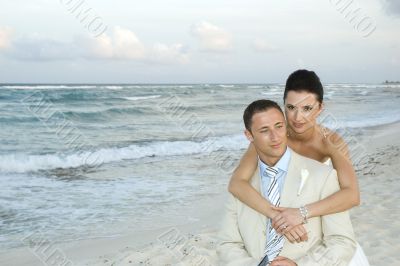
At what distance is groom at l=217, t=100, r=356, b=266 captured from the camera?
2850 millimetres

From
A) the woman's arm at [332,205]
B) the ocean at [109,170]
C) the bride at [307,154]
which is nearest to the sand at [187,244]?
the ocean at [109,170]

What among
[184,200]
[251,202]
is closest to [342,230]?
[251,202]

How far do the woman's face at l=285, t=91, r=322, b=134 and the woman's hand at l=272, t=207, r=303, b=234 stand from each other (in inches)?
42.7

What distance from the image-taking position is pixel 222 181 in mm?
11422

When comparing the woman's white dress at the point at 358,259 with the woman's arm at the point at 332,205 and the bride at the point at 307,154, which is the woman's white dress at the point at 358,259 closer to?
the bride at the point at 307,154

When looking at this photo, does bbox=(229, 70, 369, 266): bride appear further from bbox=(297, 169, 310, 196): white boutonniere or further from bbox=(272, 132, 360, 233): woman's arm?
bbox=(297, 169, 310, 196): white boutonniere

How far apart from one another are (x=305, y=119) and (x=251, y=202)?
3.43ft

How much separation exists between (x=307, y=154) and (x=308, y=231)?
137cm

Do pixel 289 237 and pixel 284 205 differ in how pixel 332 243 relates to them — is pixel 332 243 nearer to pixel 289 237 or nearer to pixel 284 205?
pixel 289 237

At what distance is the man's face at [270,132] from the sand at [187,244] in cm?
346

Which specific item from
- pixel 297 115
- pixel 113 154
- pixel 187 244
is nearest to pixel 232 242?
pixel 297 115

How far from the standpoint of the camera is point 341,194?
2975mm

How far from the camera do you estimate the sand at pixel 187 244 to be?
249 inches

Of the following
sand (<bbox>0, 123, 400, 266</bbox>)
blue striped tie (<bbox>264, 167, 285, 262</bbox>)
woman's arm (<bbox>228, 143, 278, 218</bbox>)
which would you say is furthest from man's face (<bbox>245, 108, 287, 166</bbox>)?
sand (<bbox>0, 123, 400, 266</bbox>)
